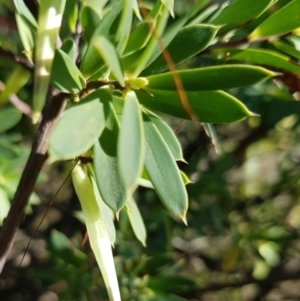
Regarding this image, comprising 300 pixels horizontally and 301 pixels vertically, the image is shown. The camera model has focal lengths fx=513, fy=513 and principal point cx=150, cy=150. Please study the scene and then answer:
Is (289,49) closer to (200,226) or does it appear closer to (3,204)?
(3,204)

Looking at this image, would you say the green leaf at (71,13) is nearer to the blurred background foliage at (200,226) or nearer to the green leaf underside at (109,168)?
the green leaf underside at (109,168)

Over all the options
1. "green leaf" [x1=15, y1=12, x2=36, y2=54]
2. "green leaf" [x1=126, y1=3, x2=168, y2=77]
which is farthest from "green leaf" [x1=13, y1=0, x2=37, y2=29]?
"green leaf" [x1=126, y1=3, x2=168, y2=77]

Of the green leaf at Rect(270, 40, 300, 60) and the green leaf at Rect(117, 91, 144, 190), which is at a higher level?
the green leaf at Rect(270, 40, 300, 60)

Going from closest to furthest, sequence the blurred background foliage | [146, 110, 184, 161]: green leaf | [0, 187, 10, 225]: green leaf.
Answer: [146, 110, 184, 161]: green leaf → [0, 187, 10, 225]: green leaf → the blurred background foliage

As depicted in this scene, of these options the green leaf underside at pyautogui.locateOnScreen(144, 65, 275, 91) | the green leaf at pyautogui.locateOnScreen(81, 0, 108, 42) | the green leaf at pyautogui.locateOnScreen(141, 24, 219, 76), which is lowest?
the green leaf underside at pyautogui.locateOnScreen(144, 65, 275, 91)

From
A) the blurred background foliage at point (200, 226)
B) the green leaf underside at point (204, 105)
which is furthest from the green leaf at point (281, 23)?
the blurred background foliage at point (200, 226)

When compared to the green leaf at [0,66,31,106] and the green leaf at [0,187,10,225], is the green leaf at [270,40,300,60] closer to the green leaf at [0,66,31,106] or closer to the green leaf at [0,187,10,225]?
the green leaf at [0,66,31,106]
